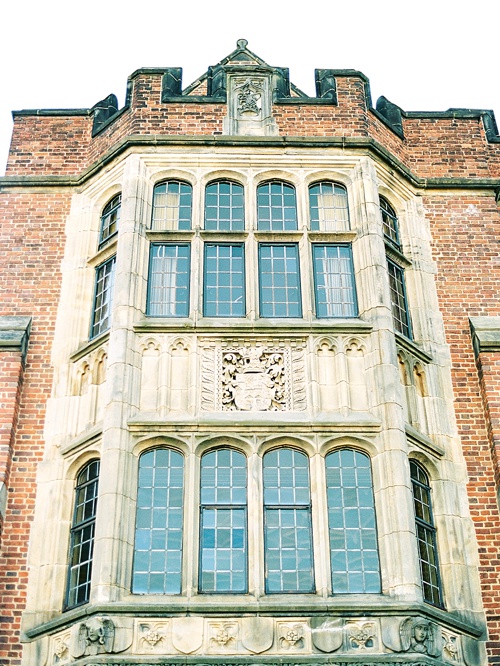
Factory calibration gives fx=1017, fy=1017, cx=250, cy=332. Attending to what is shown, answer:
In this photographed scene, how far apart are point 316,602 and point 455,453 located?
3.45 metres

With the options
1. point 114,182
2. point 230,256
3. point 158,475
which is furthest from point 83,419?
point 114,182

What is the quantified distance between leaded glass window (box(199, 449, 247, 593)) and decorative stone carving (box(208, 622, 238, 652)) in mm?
526

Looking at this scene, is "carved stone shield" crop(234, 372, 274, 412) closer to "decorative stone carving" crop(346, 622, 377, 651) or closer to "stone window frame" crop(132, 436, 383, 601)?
"stone window frame" crop(132, 436, 383, 601)

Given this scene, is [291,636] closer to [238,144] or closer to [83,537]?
[83,537]

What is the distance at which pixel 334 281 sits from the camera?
14867mm

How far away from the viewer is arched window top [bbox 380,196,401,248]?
634 inches

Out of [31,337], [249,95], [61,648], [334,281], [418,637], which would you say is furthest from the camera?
[249,95]

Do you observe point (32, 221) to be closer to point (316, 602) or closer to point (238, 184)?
point (238, 184)

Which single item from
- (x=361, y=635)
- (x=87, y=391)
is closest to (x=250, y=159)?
(x=87, y=391)

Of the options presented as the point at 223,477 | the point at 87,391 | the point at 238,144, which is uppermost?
the point at 238,144

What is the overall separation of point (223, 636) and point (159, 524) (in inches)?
66.4

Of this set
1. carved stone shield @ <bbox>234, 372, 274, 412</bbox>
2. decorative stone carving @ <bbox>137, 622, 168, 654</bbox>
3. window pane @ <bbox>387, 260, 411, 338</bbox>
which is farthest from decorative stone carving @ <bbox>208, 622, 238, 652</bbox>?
window pane @ <bbox>387, 260, 411, 338</bbox>

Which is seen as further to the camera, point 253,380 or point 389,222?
point 389,222

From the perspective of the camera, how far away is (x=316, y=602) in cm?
1177
